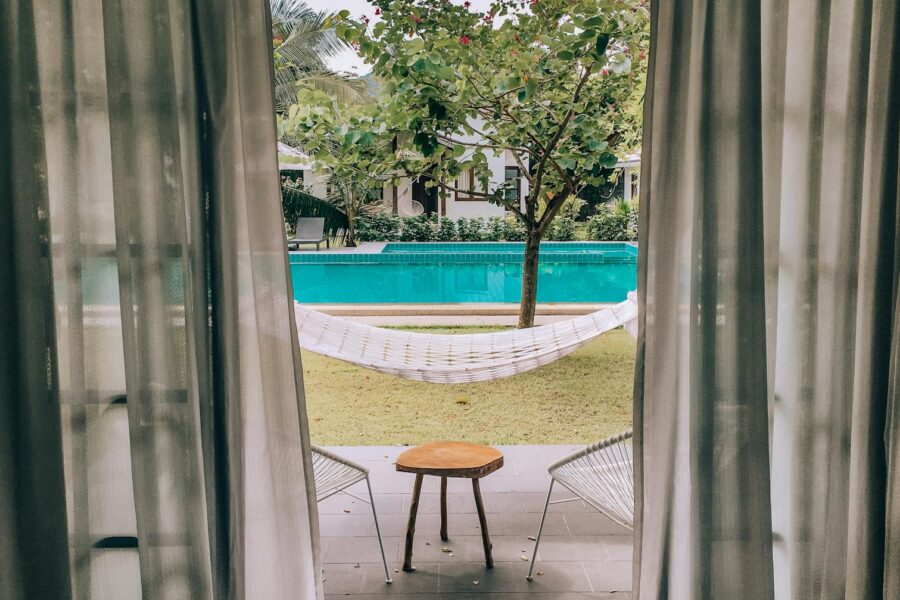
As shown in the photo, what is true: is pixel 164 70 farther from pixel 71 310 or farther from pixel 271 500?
pixel 271 500

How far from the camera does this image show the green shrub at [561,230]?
10.3 meters

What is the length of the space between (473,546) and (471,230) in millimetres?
8656

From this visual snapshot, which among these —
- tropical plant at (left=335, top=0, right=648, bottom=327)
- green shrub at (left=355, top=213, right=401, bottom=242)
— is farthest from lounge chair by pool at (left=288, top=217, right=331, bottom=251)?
tropical plant at (left=335, top=0, right=648, bottom=327)

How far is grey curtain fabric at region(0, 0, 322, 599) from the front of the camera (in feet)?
3.91

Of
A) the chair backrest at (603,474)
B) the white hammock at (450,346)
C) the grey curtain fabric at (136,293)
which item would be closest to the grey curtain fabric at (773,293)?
the chair backrest at (603,474)

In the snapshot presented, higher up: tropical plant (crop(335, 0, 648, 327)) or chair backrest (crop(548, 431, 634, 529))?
tropical plant (crop(335, 0, 648, 327))

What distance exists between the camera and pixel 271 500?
4.39 feet

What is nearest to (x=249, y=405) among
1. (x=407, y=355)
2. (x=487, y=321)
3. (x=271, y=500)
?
(x=271, y=500)

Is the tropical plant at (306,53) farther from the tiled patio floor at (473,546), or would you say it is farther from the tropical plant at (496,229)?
the tiled patio floor at (473,546)

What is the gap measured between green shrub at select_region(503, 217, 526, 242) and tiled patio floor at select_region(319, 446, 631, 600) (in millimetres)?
7796

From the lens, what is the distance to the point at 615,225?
10.4 meters

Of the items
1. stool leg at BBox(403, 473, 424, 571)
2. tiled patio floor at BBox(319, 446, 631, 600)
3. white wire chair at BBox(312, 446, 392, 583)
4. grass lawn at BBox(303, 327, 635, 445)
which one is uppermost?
white wire chair at BBox(312, 446, 392, 583)

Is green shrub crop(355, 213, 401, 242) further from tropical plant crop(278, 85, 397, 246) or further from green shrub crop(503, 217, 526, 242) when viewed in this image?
tropical plant crop(278, 85, 397, 246)

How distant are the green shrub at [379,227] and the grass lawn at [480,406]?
5876 mm
